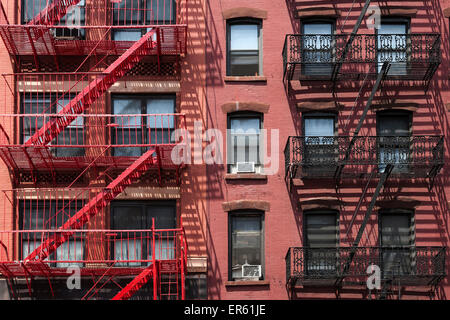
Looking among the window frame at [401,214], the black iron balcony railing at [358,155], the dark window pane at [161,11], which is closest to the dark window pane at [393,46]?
the black iron balcony railing at [358,155]

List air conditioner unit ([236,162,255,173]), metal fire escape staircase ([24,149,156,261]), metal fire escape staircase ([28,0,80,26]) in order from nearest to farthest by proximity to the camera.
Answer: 1. metal fire escape staircase ([24,149,156,261])
2. metal fire escape staircase ([28,0,80,26])
3. air conditioner unit ([236,162,255,173])

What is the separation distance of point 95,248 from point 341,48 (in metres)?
8.73

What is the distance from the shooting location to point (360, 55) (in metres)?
24.2

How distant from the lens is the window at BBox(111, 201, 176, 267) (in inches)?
922

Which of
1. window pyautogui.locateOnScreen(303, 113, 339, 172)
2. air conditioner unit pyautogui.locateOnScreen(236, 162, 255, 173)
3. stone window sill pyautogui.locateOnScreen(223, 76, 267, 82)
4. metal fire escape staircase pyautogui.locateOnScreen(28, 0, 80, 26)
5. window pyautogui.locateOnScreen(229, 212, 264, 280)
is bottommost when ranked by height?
window pyautogui.locateOnScreen(229, 212, 264, 280)

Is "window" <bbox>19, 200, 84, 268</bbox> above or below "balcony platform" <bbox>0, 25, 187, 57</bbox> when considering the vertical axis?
below

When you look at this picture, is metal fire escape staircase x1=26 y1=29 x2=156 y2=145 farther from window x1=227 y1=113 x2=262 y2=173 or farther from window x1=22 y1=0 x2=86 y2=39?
window x1=227 y1=113 x2=262 y2=173

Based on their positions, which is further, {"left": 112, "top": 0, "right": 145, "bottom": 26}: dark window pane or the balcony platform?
{"left": 112, "top": 0, "right": 145, "bottom": 26}: dark window pane

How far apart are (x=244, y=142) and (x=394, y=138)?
4.15m

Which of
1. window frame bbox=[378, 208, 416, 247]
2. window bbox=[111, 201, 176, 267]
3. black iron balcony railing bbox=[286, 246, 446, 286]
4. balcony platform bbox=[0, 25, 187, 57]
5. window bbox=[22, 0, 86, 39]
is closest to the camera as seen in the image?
black iron balcony railing bbox=[286, 246, 446, 286]

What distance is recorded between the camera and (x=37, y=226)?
76.9 ft

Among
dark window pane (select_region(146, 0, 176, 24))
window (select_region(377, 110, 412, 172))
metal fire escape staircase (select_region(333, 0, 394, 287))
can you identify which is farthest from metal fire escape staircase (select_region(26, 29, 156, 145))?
window (select_region(377, 110, 412, 172))

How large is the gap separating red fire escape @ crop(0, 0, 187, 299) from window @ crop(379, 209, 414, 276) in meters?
5.52

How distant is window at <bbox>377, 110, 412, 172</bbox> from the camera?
923 inches
